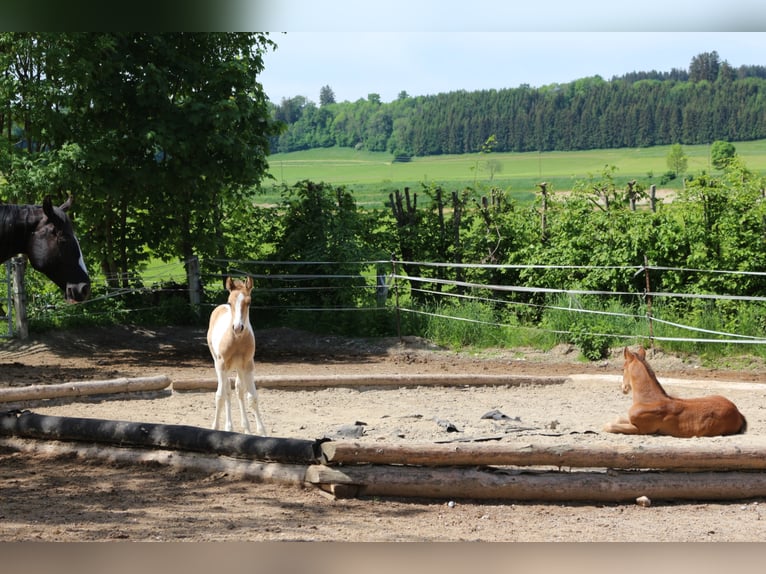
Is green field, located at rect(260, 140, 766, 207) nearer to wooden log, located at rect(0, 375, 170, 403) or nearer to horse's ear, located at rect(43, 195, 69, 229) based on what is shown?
wooden log, located at rect(0, 375, 170, 403)

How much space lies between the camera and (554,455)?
508 centimetres

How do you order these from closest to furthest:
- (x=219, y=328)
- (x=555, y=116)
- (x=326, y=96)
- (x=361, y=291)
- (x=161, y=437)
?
(x=161, y=437), (x=219, y=328), (x=361, y=291), (x=555, y=116), (x=326, y=96)

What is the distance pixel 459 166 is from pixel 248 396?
114ft

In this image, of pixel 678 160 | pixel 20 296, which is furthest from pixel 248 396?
pixel 678 160

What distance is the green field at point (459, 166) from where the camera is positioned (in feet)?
124

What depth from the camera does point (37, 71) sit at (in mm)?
11945

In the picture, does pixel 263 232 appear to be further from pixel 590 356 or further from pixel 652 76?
pixel 652 76

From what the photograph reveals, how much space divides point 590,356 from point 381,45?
25.2 meters

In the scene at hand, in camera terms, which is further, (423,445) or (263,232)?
(263,232)

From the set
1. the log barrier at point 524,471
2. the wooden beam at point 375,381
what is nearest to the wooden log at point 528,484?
the log barrier at point 524,471

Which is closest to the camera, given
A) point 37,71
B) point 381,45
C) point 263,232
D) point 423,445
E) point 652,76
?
point 423,445

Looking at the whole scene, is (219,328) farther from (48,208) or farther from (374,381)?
(374,381)

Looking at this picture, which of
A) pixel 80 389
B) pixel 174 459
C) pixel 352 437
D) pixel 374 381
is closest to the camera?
pixel 174 459

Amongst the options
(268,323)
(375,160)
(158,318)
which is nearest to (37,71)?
(158,318)
